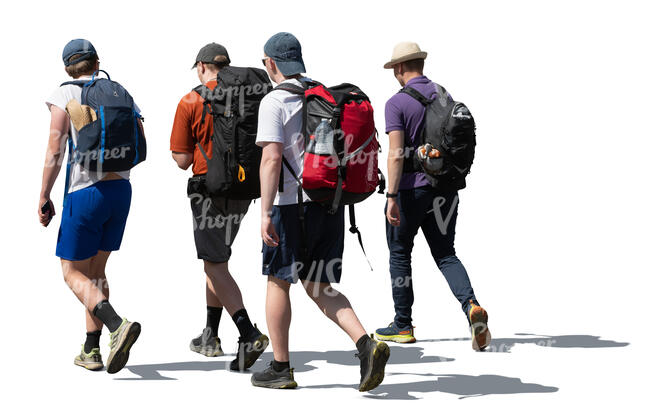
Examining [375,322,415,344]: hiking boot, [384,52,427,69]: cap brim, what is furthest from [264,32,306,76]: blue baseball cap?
[375,322,415,344]: hiking boot

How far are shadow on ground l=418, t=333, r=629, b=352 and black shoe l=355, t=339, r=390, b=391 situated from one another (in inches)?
89.3

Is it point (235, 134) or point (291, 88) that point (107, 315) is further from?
point (291, 88)

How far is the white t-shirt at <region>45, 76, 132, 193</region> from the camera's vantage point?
860 cm

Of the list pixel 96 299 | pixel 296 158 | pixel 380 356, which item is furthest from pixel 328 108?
pixel 96 299

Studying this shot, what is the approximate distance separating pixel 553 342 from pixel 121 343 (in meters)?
4.42

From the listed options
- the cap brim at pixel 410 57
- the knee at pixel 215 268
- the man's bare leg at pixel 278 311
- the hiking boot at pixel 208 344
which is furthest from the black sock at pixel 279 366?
the cap brim at pixel 410 57

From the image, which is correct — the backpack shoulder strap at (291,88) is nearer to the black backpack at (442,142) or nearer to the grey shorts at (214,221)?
the grey shorts at (214,221)

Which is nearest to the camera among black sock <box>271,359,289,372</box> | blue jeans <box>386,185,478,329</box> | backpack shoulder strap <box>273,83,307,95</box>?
backpack shoulder strap <box>273,83,307,95</box>

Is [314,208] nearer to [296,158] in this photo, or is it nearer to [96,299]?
[296,158]

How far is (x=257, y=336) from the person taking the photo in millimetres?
8953

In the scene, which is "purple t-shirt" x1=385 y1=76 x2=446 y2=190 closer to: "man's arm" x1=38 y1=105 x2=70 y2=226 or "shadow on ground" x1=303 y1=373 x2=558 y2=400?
"shadow on ground" x1=303 y1=373 x2=558 y2=400

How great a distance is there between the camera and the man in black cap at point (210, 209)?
897 cm

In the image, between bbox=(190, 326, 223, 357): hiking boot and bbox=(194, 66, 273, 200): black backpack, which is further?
bbox=(190, 326, 223, 357): hiking boot

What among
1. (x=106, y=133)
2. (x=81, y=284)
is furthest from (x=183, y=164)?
(x=81, y=284)
